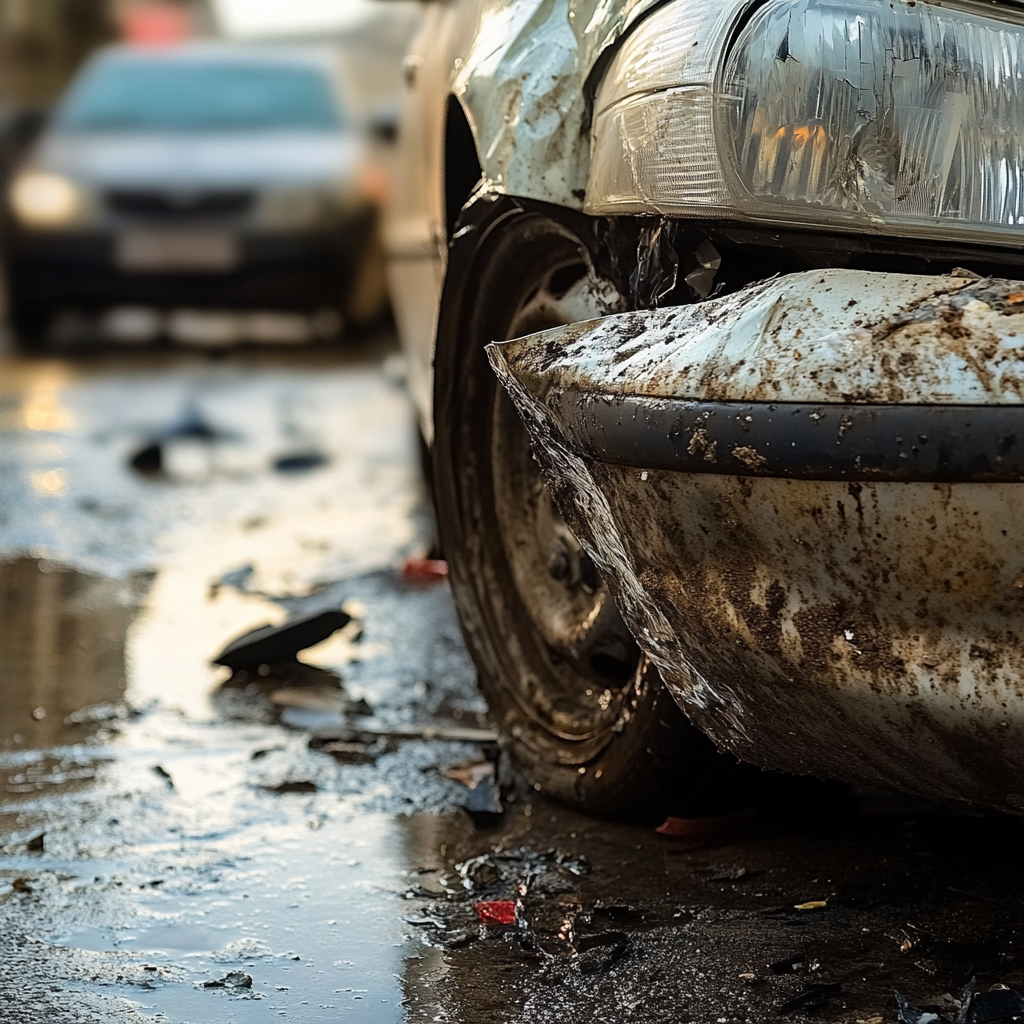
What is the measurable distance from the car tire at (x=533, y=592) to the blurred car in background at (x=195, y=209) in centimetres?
716

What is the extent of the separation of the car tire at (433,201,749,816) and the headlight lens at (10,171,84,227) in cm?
743

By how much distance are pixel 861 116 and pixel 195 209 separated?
8.44 meters

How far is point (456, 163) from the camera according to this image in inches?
112

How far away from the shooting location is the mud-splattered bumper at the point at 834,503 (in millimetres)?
1589

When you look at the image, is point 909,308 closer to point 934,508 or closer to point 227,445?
point 934,508

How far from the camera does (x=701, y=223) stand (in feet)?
6.28

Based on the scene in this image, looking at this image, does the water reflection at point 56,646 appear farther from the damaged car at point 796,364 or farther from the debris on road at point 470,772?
the damaged car at point 796,364

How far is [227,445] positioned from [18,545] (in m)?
1.80

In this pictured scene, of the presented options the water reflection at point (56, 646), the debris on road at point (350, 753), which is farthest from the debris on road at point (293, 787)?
the water reflection at point (56, 646)

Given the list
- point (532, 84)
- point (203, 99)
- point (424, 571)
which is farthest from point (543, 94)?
point (203, 99)

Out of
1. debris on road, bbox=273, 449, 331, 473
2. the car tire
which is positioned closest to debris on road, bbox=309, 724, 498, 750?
the car tire

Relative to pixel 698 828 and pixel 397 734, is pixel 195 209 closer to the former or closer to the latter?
pixel 397 734

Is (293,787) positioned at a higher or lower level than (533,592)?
lower

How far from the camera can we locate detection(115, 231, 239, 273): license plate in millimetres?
9805
